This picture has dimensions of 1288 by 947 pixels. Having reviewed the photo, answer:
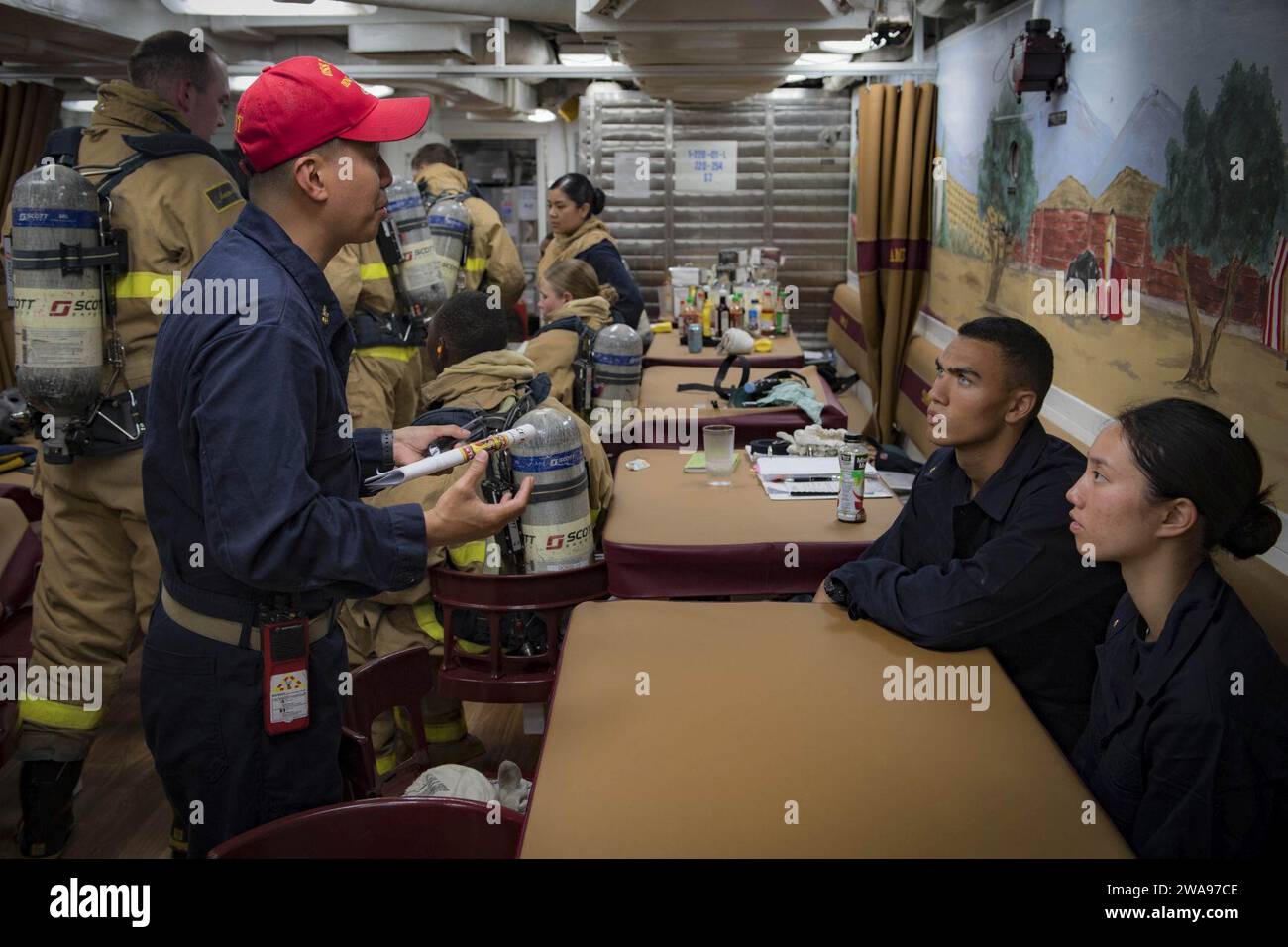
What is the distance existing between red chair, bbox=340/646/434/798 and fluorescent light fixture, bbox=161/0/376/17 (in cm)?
492

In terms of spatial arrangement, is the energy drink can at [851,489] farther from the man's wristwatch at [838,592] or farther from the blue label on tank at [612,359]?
the blue label on tank at [612,359]

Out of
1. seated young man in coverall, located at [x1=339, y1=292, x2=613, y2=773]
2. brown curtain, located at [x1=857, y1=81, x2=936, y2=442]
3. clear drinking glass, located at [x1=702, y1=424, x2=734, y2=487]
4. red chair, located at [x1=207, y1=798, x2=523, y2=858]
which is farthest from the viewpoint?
brown curtain, located at [x1=857, y1=81, x2=936, y2=442]

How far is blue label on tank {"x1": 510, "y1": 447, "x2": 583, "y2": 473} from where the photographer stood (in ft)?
9.18

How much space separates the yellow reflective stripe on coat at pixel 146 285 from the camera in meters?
2.96

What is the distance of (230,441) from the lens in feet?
5.06

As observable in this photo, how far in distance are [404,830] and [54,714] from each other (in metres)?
1.95

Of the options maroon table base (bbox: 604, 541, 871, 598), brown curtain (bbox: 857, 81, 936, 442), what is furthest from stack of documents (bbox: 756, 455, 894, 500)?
brown curtain (bbox: 857, 81, 936, 442)

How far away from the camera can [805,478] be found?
133 inches

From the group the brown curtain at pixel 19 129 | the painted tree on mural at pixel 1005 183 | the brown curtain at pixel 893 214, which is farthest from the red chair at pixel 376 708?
the brown curtain at pixel 19 129

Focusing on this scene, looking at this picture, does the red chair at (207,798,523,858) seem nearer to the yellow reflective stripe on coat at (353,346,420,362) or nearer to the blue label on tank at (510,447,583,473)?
the blue label on tank at (510,447,583,473)

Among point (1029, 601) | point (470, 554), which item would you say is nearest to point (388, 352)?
point (470, 554)

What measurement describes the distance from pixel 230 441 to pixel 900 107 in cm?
553

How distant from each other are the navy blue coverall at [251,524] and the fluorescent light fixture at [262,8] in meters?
4.96
